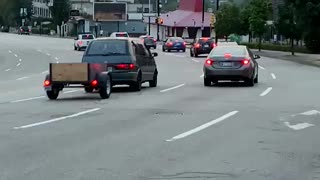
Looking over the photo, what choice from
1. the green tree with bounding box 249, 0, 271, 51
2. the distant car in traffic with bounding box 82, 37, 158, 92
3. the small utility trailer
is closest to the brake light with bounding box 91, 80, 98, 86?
the small utility trailer

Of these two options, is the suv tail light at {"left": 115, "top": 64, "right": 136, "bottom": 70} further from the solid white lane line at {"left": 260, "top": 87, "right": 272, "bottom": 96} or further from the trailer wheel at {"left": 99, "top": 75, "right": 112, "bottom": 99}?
the solid white lane line at {"left": 260, "top": 87, "right": 272, "bottom": 96}

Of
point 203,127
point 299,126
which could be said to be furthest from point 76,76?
point 299,126

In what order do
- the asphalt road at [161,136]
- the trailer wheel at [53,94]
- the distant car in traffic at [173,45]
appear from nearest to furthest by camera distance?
the asphalt road at [161,136]
the trailer wheel at [53,94]
the distant car in traffic at [173,45]

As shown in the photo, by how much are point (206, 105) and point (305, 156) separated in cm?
808

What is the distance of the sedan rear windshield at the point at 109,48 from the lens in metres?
23.6

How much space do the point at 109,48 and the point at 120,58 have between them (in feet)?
2.00

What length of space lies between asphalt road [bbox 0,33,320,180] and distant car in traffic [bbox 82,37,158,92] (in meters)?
0.72

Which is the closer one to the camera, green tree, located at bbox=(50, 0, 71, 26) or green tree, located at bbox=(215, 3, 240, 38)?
green tree, located at bbox=(215, 3, 240, 38)

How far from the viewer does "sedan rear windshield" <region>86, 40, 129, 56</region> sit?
23.6 meters

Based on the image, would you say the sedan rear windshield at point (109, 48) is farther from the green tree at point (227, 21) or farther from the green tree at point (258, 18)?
the green tree at point (227, 21)

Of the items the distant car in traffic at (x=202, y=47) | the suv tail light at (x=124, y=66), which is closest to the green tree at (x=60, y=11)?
the distant car in traffic at (x=202, y=47)

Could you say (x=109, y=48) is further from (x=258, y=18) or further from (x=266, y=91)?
(x=258, y=18)

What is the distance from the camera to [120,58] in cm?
2338

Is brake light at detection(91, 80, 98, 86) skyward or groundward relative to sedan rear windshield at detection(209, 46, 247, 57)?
groundward
